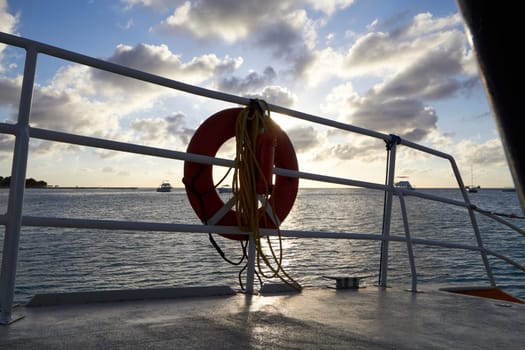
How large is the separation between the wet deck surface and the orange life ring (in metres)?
0.43

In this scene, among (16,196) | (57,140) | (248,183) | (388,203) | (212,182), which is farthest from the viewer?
(388,203)

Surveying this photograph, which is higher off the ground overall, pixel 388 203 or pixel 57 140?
pixel 57 140

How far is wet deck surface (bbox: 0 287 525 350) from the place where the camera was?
1293 millimetres

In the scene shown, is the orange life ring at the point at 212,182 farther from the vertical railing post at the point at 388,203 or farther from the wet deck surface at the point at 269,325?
the vertical railing post at the point at 388,203

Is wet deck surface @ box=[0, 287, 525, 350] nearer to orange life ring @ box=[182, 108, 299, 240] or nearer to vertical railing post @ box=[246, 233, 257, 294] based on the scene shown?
vertical railing post @ box=[246, 233, 257, 294]

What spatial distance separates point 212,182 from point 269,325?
3.06ft

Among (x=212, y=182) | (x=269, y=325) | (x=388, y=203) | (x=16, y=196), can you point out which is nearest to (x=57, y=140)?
(x=16, y=196)

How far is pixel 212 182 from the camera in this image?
226cm

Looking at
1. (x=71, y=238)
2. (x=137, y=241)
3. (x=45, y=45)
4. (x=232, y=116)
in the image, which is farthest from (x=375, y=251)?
(x=45, y=45)

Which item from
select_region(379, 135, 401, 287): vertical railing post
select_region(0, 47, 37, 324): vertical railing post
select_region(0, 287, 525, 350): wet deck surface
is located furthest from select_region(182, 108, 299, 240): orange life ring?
select_region(0, 47, 37, 324): vertical railing post

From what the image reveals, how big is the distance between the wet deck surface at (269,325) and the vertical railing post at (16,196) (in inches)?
4.2

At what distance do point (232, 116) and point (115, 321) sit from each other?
1.21 m

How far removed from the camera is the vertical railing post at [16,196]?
4.80 feet

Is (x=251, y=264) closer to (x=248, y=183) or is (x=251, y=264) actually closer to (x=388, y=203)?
(x=248, y=183)
